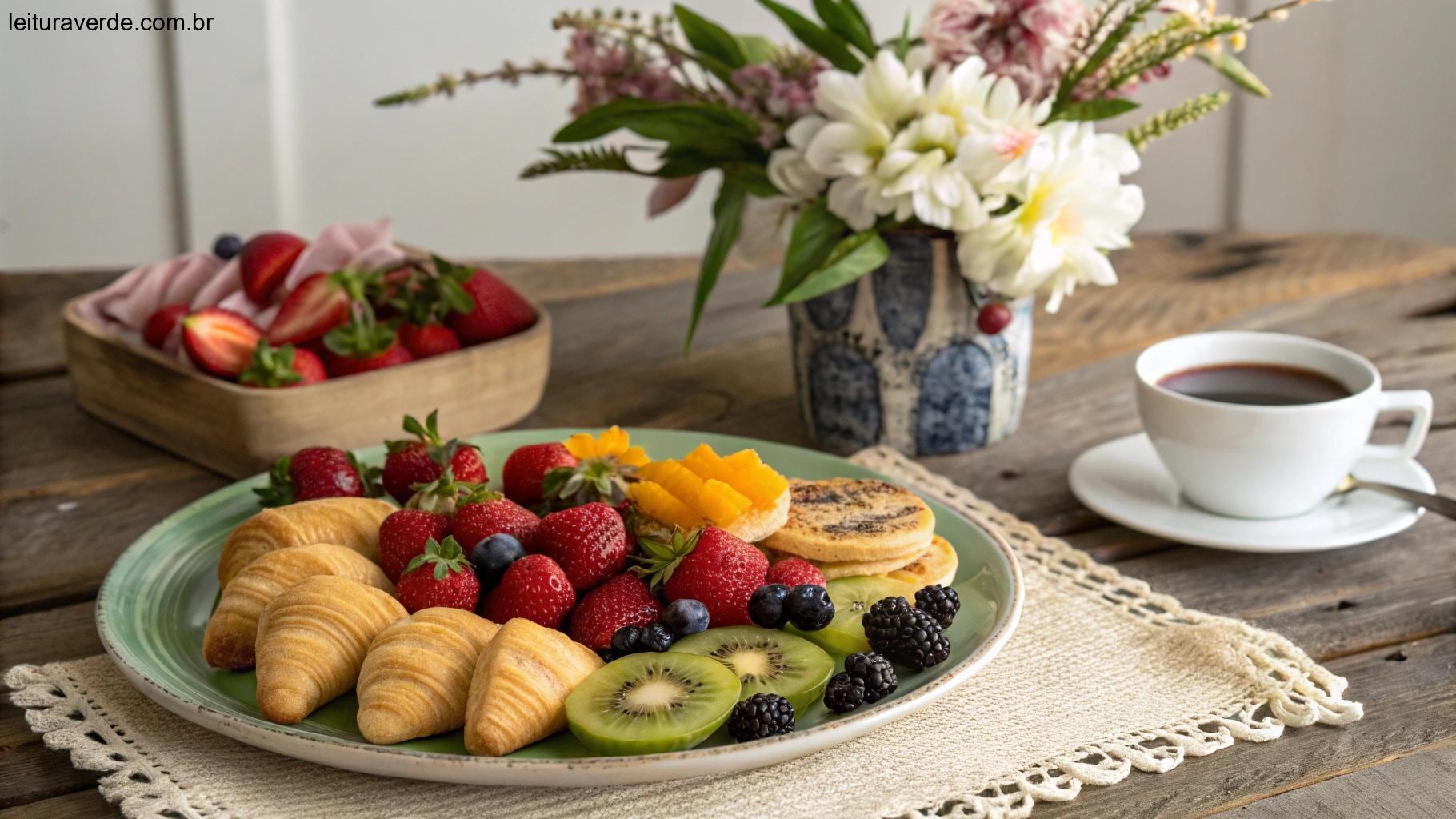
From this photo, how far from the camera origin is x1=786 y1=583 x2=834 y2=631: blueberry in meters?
0.90

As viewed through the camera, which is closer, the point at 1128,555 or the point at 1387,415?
the point at 1128,555

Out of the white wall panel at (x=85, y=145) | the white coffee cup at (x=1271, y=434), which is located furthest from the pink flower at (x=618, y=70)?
the white wall panel at (x=85, y=145)

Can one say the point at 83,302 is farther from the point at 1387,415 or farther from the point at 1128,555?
the point at 1387,415

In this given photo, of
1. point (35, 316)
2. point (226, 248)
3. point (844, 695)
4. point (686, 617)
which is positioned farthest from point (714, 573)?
point (35, 316)

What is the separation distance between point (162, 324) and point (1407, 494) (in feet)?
4.20

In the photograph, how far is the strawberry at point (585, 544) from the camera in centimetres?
96

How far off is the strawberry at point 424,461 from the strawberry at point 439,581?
0.19m

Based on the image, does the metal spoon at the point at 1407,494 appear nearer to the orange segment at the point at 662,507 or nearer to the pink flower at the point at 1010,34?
the pink flower at the point at 1010,34

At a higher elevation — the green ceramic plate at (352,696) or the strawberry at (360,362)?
the strawberry at (360,362)

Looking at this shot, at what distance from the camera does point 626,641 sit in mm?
885

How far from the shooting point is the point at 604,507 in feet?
3.25

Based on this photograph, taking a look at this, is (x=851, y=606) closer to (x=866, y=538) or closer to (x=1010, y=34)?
(x=866, y=538)

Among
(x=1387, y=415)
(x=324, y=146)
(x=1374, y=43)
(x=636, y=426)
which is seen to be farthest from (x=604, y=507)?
(x=1374, y=43)

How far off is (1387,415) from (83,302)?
1.55 meters
